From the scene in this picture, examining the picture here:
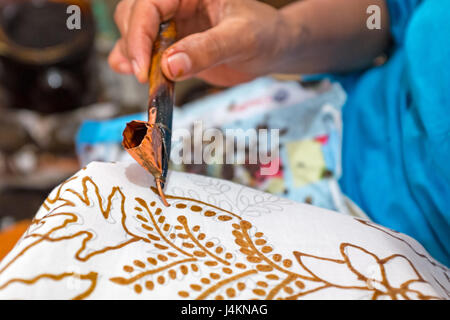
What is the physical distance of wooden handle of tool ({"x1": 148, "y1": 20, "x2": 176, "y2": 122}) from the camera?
36 cm

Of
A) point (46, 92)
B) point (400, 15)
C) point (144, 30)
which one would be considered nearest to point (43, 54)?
point (46, 92)

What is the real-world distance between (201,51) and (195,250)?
0.20m

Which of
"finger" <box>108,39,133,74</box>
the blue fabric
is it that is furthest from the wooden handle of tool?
the blue fabric

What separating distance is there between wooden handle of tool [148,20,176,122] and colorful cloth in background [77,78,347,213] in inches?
7.5

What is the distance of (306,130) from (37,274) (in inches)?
17.2

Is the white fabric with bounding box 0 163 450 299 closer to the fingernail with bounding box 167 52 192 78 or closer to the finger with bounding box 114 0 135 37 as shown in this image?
the fingernail with bounding box 167 52 192 78

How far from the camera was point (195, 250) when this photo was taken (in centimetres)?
30

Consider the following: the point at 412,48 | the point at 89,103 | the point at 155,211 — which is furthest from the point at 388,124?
the point at 89,103

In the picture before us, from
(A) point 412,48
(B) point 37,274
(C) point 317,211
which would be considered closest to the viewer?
(B) point 37,274

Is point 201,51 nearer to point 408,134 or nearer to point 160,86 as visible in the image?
point 160,86

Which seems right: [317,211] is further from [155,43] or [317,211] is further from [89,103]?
[89,103]

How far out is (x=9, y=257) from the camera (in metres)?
0.26

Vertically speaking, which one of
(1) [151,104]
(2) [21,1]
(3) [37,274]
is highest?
(2) [21,1]

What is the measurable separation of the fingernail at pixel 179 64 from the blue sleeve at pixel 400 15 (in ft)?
1.09
